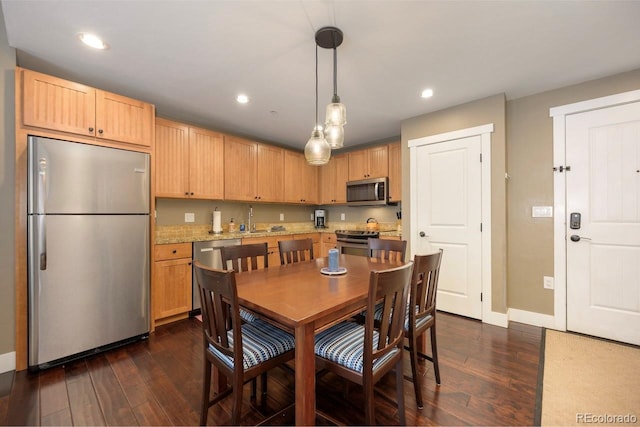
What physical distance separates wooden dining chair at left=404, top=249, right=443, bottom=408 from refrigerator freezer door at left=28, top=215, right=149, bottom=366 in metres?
2.38

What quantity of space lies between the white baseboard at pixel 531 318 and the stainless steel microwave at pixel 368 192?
2.07 meters

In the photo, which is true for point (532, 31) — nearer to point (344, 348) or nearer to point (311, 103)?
point (311, 103)

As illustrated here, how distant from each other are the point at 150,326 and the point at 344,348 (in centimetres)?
220

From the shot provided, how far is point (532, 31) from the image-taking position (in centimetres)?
183

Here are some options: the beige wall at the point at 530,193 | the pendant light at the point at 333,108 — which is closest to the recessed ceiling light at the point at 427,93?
the beige wall at the point at 530,193

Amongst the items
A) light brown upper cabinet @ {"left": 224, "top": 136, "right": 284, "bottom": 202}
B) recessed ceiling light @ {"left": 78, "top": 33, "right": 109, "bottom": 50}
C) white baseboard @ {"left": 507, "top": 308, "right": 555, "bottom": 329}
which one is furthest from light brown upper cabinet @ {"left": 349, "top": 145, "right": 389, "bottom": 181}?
recessed ceiling light @ {"left": 78, "top": 33, "right": 109, "bottom": 50}

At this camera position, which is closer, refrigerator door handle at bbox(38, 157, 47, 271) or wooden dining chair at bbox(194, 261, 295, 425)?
wooden dining chair at bbox(194, 261, 295, 425)

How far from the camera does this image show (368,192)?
429 cm

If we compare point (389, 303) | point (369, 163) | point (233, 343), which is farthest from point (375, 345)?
point (369, 163)

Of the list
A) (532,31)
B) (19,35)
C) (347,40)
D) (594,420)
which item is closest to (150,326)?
(19,35)

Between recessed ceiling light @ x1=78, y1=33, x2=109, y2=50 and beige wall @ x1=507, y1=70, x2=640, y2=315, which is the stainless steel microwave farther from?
recessed ceiling light @ x1=78, y1=33, x2=109, y2=50

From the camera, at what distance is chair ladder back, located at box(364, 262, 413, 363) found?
1.19 meters

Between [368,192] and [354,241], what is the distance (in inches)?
32.7

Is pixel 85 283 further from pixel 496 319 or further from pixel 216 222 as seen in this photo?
pixel 496 319
